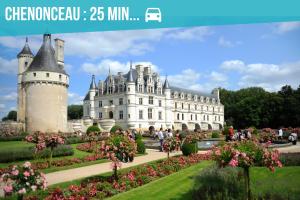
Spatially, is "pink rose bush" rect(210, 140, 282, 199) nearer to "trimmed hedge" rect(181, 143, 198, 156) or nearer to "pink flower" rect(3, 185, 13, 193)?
"pink flower" rect(3, 185, 13, 193)

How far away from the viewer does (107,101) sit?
174ft

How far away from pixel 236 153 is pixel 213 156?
696 mm

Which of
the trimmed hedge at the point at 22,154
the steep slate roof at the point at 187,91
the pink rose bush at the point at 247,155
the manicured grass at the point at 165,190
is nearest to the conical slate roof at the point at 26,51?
the trimmed hedge at the point at 22,154

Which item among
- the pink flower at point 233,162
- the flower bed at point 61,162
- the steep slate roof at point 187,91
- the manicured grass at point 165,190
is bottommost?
the manicured grass at point 165,190

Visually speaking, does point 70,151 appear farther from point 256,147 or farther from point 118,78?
point 118,78

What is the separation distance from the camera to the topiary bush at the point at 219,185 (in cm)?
755

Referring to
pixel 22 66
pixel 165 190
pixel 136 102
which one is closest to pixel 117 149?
pixel 165 190

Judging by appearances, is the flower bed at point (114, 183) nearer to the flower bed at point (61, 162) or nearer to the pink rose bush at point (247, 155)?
the pink rose bush at point (247, 155)

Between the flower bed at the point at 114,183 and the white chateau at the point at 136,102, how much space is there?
3227cm

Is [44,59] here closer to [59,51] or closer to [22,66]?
[59,51]

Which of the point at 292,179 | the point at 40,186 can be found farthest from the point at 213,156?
the point at 40,186

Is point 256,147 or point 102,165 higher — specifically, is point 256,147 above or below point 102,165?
above

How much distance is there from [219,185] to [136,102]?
4266cm

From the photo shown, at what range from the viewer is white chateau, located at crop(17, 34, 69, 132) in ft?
108
